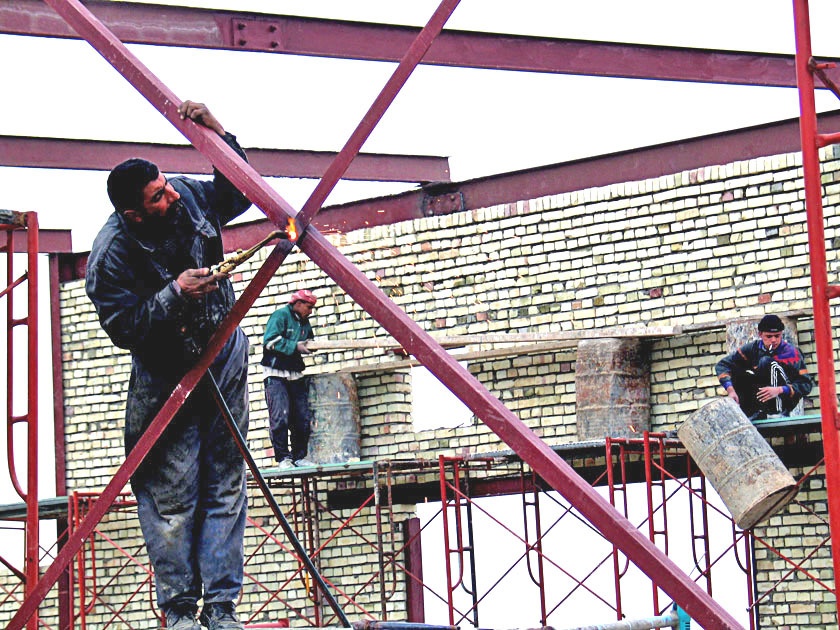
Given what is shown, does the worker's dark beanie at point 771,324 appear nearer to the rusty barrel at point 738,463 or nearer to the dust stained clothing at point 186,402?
the rusty barrel at point 738,463

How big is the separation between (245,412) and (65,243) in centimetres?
1181

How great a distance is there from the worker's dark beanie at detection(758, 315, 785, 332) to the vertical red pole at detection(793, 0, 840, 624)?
745 centimetres

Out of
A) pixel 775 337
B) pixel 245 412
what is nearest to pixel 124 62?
pixel 245 412

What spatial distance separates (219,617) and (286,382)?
9.32m

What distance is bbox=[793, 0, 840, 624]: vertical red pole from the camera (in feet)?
13.6

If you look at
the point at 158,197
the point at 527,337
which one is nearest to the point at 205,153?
→ the point at 158,197

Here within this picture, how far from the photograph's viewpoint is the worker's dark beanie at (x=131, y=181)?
4723 millimetres

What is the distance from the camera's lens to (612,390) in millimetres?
13172

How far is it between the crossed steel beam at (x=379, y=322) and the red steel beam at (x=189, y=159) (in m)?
8.47

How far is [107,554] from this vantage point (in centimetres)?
1628

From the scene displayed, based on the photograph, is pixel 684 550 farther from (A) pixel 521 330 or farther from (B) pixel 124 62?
(B) pixel 124 62

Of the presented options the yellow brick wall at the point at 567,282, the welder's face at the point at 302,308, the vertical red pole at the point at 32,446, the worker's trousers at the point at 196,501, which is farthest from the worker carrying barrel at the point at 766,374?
the worker's trousers at the point at 196,501

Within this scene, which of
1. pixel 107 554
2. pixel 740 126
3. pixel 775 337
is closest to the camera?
pixel 775 337

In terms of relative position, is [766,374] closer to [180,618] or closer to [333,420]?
[333,420]
